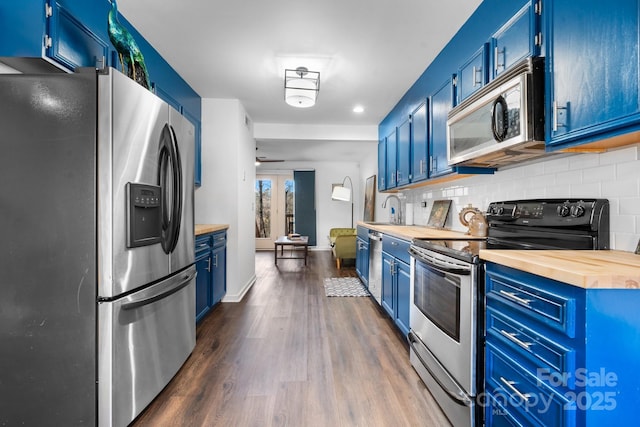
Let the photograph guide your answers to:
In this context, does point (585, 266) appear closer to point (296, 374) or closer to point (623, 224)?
point (623, 224)

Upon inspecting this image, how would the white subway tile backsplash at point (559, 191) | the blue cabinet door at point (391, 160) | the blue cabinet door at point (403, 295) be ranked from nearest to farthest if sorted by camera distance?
the white subway tile backsplash at point (559, 191)
the blue cabinet door at point (403, 295)
the blue cabinet door at point (391, 160)

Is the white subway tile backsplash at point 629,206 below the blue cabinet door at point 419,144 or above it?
below

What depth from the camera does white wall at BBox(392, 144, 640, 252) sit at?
128 centimetres

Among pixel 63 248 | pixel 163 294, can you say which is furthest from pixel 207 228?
pixel 63 248

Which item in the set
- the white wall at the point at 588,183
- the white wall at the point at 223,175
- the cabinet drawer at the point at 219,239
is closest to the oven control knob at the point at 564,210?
the white wall at the point at 588,183

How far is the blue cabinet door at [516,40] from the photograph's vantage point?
57.4 inches

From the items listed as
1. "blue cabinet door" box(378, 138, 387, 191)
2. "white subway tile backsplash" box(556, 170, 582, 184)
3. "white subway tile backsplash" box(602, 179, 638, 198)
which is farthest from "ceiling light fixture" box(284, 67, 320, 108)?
"white subway tile backsplash" box(602, 179, 638, 198)

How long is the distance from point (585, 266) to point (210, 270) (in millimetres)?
2795

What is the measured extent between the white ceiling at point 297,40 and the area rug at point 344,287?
7.94 feet

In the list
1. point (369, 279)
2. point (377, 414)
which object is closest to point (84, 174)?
point (377, 414)

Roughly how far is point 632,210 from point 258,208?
7360 millimetres

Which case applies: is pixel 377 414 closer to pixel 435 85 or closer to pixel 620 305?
pixel 620 305

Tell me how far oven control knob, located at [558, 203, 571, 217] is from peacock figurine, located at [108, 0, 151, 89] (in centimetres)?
245

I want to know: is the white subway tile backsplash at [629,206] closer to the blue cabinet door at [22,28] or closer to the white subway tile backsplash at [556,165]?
the white subway tile backsplash at [556,165]
